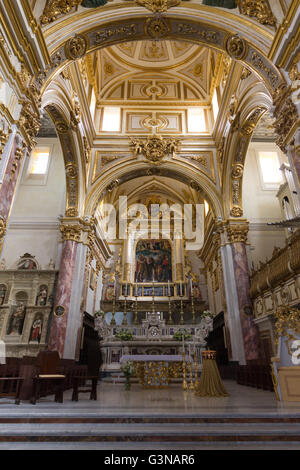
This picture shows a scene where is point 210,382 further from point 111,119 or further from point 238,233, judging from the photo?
point 111,119

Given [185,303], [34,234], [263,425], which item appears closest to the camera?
[263,425]

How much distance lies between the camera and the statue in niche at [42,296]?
1225cm

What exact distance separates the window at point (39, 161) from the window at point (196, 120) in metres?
8.17

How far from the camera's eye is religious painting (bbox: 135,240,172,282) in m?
18.6

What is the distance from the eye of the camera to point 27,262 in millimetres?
13391

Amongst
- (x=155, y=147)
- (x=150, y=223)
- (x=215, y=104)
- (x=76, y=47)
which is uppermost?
(x=215, y=104)

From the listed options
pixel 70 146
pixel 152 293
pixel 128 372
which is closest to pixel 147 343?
pixel 128 372

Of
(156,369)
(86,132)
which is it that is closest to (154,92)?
(86,132)

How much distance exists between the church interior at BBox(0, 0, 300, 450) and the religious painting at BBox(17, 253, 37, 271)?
0.07 metres

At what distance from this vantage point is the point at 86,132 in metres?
13.6

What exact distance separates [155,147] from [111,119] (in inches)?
130

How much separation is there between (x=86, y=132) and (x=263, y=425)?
42.9ft

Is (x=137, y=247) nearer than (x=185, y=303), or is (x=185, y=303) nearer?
(x=185, y=303)
